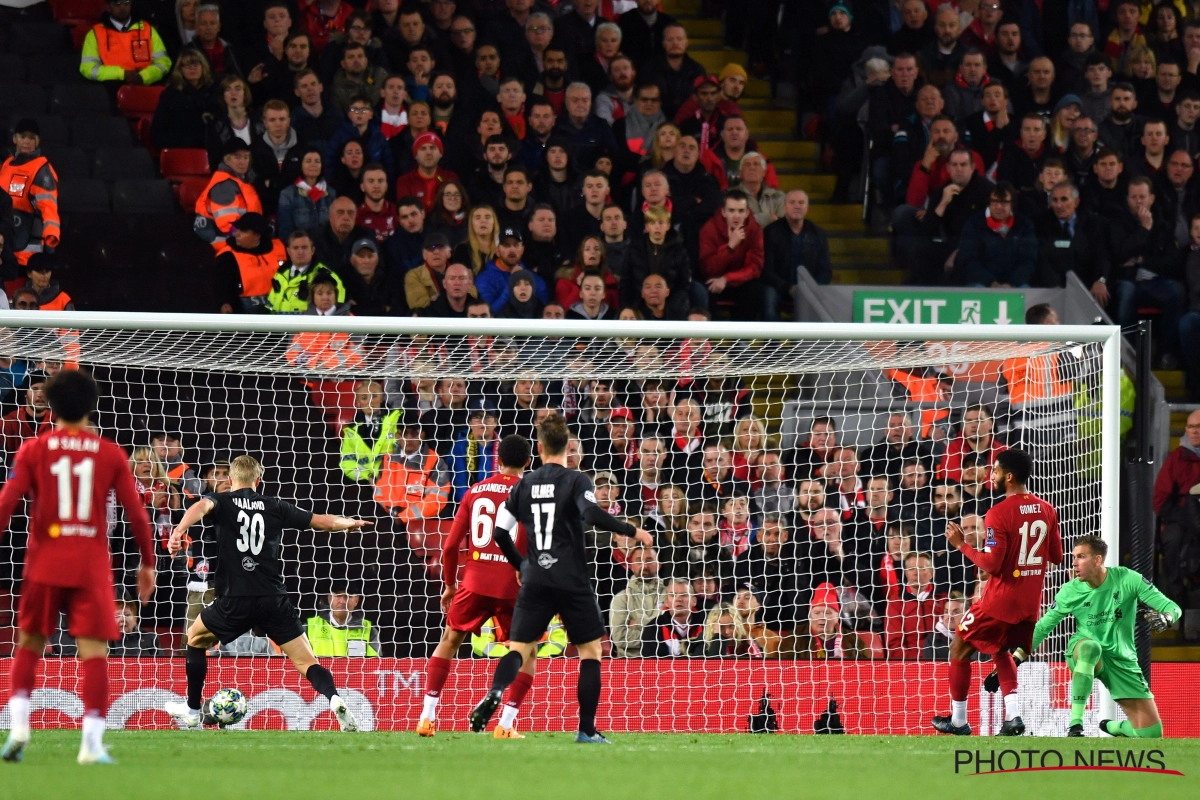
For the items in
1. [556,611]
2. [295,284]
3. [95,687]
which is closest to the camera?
[95,687]

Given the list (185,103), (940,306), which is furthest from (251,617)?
(940,306)

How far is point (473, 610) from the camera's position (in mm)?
8469

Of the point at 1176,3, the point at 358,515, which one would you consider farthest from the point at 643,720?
the point at 1176,3

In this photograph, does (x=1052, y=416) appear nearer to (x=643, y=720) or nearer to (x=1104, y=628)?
(x=1104, y=628)

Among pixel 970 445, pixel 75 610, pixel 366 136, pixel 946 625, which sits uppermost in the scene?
pixel 366 136

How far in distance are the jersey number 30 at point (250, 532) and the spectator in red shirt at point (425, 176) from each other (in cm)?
414

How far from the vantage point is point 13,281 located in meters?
10.9

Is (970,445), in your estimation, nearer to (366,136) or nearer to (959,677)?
(959,677)

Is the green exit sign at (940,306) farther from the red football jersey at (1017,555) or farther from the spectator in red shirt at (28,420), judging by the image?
the spectator in red shirt at (28,420)

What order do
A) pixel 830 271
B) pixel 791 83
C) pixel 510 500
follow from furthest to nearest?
pixel 791 83 → pixel 830 271 → pixel 510 500

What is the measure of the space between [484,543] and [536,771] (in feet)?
7.97

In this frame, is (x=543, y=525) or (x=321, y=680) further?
(x=321, y=680)

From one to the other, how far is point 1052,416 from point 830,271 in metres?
2.75

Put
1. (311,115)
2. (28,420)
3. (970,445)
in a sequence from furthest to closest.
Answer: (311,115), (970,445), (28,420)
